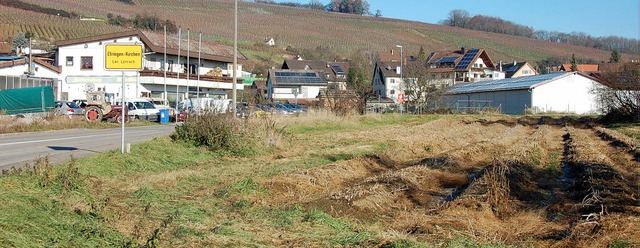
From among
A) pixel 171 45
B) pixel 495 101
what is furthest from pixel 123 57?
pixel 495 101

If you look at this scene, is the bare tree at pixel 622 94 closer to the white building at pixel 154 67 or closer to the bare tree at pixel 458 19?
the white building at pixel 154 67

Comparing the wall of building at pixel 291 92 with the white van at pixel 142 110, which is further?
the wall of building at pixel 291 92

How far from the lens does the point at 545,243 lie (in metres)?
8.55

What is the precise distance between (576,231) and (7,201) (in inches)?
298

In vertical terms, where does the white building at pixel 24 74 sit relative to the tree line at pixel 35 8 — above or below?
below

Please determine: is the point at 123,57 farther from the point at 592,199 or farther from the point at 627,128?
the point at 627,128

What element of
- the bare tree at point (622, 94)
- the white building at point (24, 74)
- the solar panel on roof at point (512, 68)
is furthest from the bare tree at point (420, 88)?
the solar panel on roof at point (512, 68)

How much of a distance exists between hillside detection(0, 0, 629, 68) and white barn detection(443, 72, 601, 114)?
5772 cm

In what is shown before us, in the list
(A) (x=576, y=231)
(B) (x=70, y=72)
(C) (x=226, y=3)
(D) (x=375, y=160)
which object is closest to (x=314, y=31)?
(C) (x=226, y=3)

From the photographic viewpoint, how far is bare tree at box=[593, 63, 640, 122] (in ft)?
135

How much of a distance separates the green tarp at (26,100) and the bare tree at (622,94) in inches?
1412

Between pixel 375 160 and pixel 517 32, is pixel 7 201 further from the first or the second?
pixel 517 32

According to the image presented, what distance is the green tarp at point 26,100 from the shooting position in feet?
126

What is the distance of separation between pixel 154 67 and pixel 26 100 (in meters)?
22.1
